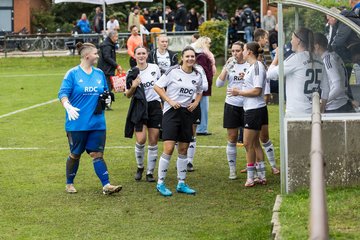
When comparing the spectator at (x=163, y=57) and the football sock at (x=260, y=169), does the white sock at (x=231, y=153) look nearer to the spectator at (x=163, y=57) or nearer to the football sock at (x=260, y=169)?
the football sock at (x=260, y=169)

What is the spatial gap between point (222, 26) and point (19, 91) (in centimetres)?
1000

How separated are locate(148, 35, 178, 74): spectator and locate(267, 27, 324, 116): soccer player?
3.83 metres

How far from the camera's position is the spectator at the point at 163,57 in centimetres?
1496

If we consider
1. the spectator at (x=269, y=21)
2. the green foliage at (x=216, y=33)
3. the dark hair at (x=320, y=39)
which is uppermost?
the spectator at (x=269, y=21)

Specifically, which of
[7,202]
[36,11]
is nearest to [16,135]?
[7,202]

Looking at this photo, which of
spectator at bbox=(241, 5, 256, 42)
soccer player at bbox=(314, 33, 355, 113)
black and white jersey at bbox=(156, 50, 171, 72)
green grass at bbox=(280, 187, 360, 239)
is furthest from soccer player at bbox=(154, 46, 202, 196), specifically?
spectator at bbox=(241, 5, 256, 42)

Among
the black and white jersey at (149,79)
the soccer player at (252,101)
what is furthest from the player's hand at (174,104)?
the black and white jersey at (149,79)

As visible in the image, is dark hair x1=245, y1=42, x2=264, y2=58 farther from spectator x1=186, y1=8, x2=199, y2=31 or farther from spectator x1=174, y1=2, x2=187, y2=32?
spectator x1=186, y1=8, x2=199, y2=31

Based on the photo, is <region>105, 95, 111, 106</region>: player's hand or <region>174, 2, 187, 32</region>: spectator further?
<region>174, 2, 187, 32</region>: spectator

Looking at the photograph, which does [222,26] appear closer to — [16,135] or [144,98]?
[16,135]

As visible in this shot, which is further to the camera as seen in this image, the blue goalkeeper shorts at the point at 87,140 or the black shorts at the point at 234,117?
the black shorts at the point at 234,117

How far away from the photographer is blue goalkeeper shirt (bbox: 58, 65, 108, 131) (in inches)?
468

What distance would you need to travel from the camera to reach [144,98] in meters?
13.2

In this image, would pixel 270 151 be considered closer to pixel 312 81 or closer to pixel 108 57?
pixel 312 81
